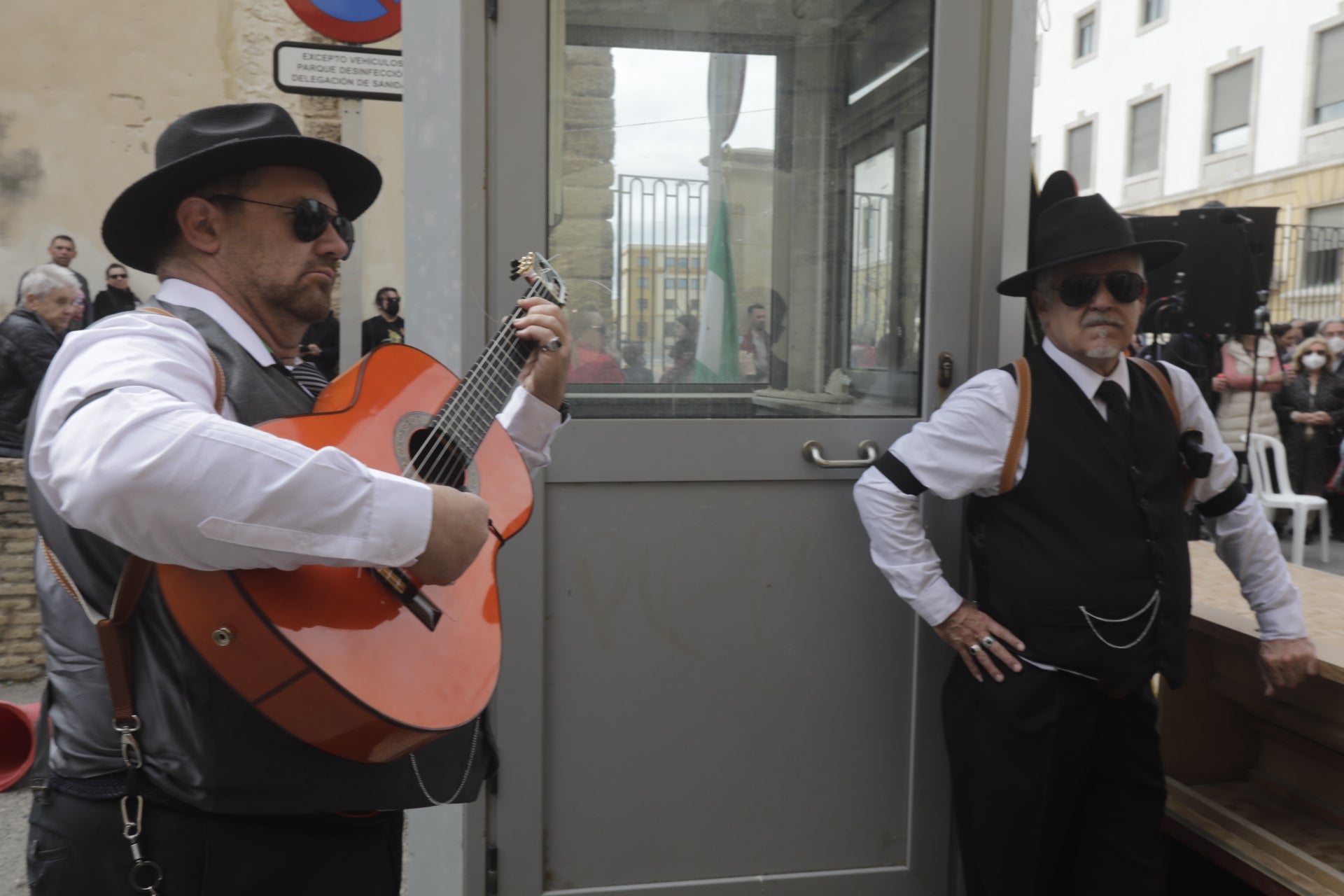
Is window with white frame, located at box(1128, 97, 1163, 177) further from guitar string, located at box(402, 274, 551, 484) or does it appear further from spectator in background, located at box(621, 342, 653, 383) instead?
guitar string, located at box(402, 274, 551, 484)

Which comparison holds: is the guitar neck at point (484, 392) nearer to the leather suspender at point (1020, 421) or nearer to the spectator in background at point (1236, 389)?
the leather suspender at point (1020, 421)

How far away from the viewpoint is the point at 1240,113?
68.4ft

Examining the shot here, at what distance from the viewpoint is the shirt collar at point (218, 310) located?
134cm

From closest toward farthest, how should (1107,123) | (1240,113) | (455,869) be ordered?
(455,869), (1240,113), (1107,123)

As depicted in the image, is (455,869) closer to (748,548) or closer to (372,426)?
(748,548)

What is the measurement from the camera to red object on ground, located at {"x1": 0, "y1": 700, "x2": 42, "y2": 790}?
3678 millimetres

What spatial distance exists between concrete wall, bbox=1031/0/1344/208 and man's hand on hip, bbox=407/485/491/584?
21.6 m

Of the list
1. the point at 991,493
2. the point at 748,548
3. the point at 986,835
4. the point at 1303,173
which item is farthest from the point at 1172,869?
the point at 1303,173

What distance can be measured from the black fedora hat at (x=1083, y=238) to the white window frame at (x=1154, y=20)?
24.7 m

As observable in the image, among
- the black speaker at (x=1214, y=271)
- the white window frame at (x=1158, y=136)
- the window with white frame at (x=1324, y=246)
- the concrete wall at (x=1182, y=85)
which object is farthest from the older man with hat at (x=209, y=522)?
the white window frame at (x=1158, y=136)

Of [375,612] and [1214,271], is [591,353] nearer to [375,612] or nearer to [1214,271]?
[375,612]

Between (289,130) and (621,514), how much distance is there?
4.35 feet

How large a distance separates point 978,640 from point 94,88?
8686 mm

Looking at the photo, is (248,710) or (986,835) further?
(986,835)
